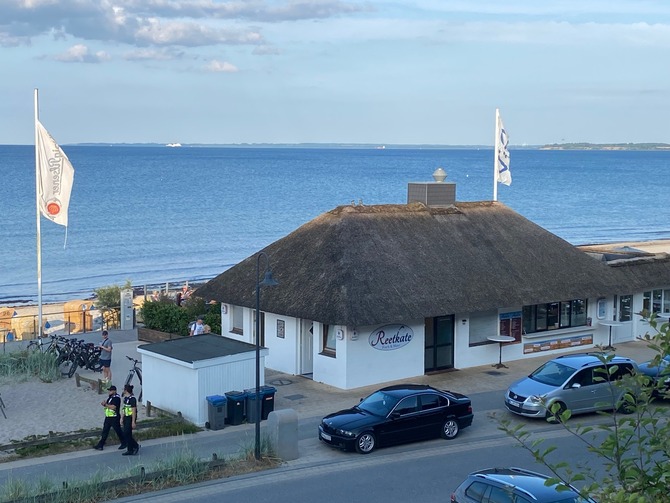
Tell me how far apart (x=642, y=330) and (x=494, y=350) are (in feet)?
24.7

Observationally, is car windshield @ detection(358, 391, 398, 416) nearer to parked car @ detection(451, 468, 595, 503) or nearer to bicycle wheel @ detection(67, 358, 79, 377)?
parked car @ detection(451, 468, 595, 503)

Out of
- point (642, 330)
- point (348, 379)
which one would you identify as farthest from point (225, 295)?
point (642, 330)

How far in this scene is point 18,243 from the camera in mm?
75875

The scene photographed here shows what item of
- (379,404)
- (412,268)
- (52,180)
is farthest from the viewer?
(52,180)

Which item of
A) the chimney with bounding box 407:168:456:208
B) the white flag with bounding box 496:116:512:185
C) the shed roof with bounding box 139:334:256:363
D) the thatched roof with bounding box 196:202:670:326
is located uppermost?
the white flag with bounding box 496:116:512:185

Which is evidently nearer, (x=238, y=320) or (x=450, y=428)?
(x=450, y=428)

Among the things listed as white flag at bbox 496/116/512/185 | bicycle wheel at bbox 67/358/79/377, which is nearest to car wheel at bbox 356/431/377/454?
bicycle wheel at bbox 67/358/79/377

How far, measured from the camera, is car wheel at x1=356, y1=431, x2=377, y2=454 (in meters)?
18.1

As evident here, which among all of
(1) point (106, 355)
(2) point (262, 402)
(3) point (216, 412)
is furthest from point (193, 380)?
(1) point (106, 355)

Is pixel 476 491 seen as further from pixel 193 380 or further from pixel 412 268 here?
pixel 412 268

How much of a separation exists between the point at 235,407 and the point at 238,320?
7.68 metres

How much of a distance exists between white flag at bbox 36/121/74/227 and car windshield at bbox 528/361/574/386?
16.8 meters

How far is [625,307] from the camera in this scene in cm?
3048

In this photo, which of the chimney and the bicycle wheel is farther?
the chimney
